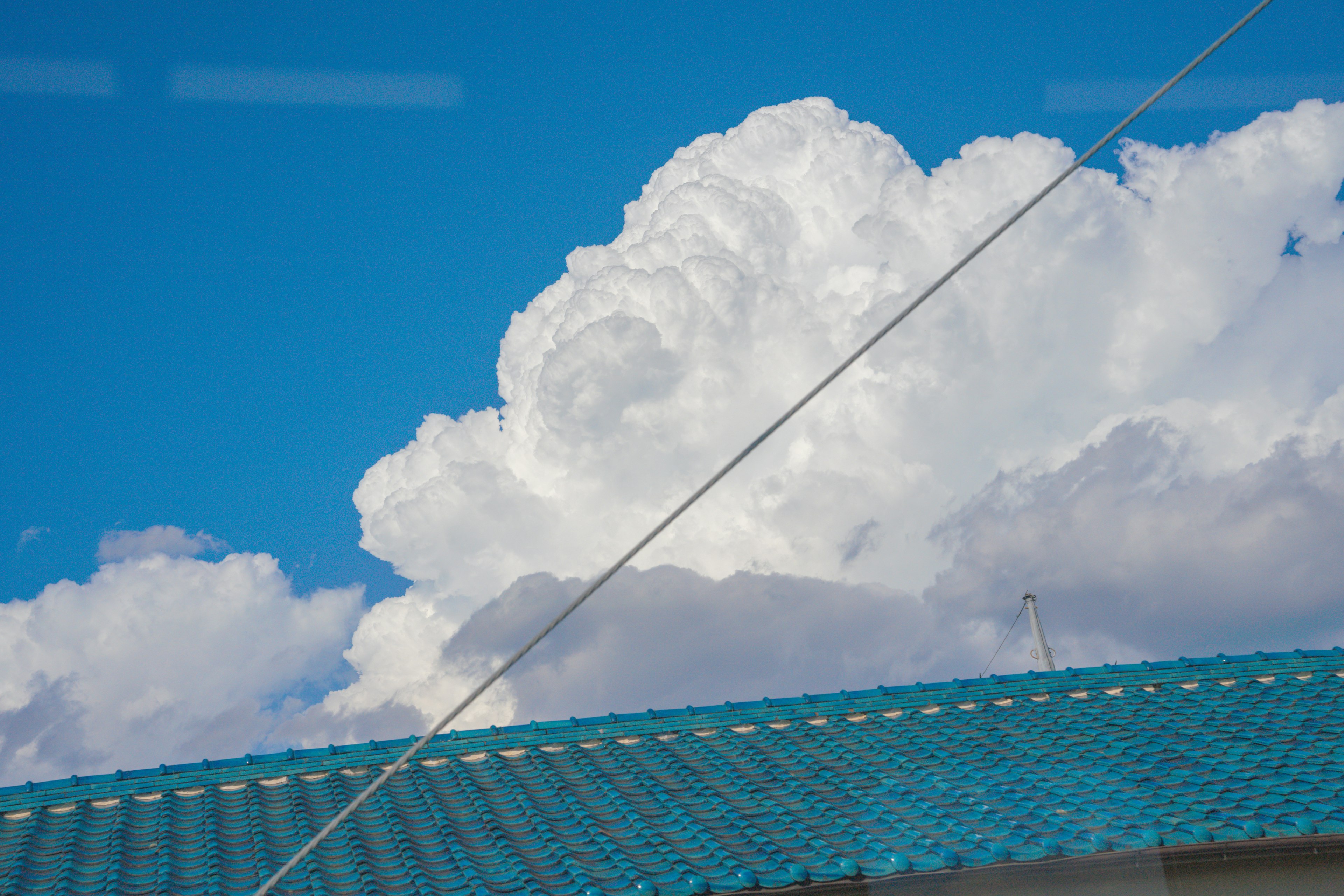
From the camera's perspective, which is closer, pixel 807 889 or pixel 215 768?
pixel 807 889

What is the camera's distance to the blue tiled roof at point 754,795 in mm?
6895

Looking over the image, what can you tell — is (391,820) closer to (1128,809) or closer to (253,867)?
(253,867)

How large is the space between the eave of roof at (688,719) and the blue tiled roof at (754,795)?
21 millimetres

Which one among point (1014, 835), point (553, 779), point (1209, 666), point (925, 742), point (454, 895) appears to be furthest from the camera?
point (1209, 666)

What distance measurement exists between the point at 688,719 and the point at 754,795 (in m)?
1.80

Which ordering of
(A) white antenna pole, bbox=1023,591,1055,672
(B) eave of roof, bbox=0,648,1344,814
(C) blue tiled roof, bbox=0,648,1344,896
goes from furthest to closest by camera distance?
(A) white antenna pole, bbox=1023,591,1055,672 < (B) eave of roof, bbox=0,648,1344,814 < (C) blue tiled roof, bbox=0,648,1344,896

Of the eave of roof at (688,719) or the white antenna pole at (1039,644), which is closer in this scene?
the eave of roof at (688,719)

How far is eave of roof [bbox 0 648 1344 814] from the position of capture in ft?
28.0

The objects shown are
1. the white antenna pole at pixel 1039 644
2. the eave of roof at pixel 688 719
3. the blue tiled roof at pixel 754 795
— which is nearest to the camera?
the blue tiled roof at pixel 754 795

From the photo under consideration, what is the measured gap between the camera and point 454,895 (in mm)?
6570

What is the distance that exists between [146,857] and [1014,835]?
6.13 m

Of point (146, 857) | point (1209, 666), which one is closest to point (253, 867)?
point (146, 857)

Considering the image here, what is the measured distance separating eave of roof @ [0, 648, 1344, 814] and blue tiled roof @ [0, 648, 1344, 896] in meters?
0.02

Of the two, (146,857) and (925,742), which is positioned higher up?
(925,742)
